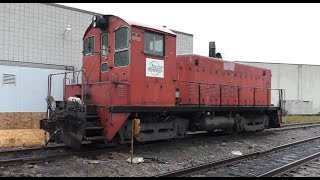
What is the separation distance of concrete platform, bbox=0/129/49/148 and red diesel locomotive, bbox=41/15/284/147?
187cm

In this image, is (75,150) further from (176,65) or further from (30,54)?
(30,54)

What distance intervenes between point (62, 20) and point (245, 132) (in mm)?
10164

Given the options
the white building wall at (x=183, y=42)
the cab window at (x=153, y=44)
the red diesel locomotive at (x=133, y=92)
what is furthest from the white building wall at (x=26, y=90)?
the white building wall at (x=183, y=42)

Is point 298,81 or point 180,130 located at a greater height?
point 298,81

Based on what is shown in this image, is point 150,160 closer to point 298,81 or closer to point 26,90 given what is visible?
point 26,90

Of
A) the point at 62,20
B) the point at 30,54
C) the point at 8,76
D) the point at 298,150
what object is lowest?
the point at 298,150

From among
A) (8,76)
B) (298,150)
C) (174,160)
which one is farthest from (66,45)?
(298,150)

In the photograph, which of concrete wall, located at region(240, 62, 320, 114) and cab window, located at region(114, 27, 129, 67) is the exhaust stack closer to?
cab window, located at region(114, 27, 129, 67)

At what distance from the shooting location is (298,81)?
4269 centimetres

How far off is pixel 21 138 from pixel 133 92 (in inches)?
169

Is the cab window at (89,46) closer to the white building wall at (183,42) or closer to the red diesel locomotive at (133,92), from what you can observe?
the red diesel locomotive at (133,92)

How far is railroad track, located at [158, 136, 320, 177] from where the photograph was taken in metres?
7.70

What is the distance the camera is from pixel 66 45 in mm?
17156

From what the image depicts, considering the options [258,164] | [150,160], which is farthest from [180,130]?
[258,164]
